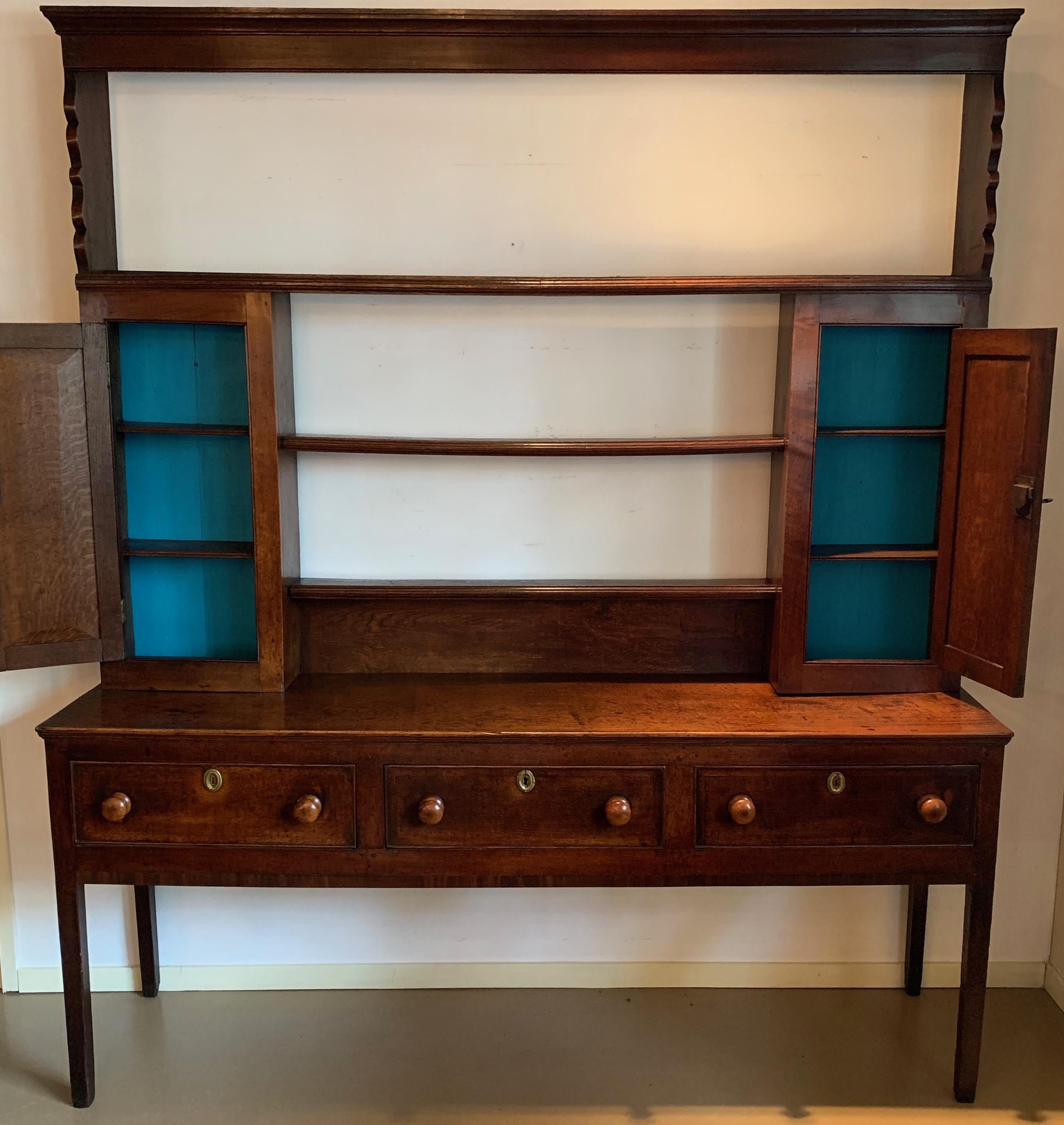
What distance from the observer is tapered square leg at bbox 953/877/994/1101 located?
227 cm

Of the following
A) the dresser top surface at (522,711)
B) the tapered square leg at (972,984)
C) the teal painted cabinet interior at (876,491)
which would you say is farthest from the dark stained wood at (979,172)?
the tapered square leg at (972,984)

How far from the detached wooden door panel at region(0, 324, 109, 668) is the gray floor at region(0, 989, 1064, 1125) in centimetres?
101

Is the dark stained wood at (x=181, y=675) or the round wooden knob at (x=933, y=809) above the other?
the dark stained wood at (x=181, y=675)

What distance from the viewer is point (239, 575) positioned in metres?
2.53

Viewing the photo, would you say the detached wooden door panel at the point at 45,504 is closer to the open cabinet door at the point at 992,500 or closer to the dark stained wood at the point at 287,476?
the dark stained wood at the point at 287,476

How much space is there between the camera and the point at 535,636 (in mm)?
2609

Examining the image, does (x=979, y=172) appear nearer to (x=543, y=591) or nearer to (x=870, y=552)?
(x=870, y=552)

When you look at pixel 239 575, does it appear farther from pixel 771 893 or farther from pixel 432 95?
pixel 771 893

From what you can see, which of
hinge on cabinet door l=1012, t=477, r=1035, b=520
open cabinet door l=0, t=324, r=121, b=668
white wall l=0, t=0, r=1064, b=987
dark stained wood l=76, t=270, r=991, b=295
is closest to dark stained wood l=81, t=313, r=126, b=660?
open cabinet door l=0, t=324, r=121, b=668

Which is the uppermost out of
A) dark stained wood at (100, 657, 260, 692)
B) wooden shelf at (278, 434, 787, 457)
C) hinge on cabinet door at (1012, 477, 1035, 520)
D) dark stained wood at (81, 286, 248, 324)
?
dark stained wood at (81, 286, 248, 324)

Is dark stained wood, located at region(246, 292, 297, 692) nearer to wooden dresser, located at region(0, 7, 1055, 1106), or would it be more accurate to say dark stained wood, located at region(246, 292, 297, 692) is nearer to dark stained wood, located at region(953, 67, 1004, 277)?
wooden dresser, located at region(0, 7, 1055, 1106)

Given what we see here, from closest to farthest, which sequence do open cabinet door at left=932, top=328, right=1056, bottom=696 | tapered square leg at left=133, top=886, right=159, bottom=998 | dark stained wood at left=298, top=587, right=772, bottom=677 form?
open cabinet door at left=932, top=328, right=1056, bottom=696, dark stained wood at left=298, top=587, right=772, bottom=677, tapered square leg at left=133, top=886, right=159, bottom=998

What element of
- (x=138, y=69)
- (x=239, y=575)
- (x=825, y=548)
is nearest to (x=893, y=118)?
(x=825, y=548)

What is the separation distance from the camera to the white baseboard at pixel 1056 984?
8.96 ft
